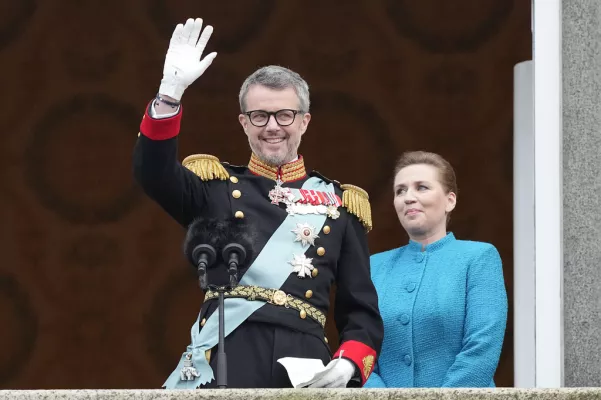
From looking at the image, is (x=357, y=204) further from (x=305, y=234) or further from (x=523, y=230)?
(x=523, y=230)

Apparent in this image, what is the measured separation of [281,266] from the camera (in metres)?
4.19

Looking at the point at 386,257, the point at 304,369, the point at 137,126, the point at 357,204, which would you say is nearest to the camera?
the point at 304,369

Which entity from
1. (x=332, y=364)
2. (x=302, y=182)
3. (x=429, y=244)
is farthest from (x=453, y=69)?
(x=332, y=364)

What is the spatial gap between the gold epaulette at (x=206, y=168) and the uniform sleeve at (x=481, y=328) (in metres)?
0.87

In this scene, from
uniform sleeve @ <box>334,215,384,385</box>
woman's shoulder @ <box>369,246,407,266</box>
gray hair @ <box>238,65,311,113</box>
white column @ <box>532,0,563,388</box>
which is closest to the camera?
uniform sleeve @ <box>334,215,384,385</box>

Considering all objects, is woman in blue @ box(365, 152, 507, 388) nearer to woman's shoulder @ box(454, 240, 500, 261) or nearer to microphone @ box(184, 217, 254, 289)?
woman's shoulder @ box(454, 240, 500, 261)

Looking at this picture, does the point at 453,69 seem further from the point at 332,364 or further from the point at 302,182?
the point at 332,364

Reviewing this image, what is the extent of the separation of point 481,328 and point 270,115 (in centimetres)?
92

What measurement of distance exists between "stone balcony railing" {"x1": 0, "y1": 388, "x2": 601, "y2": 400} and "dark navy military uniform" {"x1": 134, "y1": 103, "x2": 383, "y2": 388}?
476 millimetres

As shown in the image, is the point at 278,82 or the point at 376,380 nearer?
the point at 278,82

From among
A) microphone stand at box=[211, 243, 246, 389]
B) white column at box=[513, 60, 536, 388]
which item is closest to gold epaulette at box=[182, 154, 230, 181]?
microphone stand at box=[211, 243, 246, 389]

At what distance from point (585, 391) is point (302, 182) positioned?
3.71ft

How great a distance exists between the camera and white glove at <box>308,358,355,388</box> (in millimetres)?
3932

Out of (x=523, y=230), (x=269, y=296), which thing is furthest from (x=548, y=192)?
(x=523, y=230)
